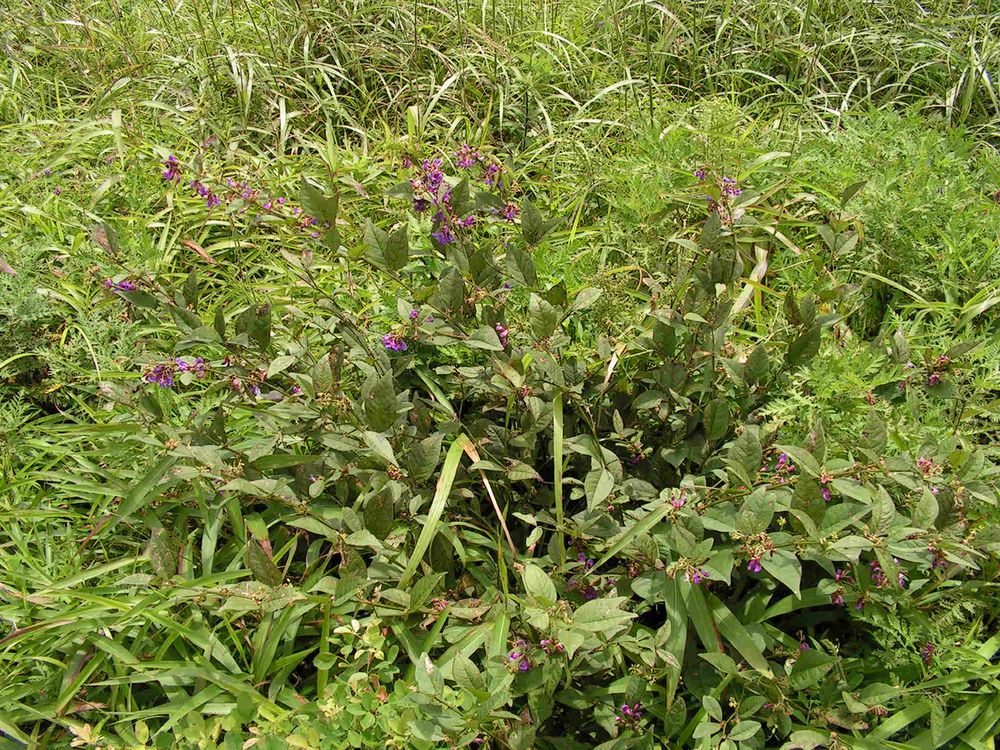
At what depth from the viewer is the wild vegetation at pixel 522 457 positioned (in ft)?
4.90

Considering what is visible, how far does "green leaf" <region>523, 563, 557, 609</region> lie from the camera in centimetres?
135

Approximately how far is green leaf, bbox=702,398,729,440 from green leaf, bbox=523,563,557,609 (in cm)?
52

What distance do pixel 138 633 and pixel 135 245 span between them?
133 cm

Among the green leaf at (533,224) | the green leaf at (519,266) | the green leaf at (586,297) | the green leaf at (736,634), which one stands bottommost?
the green leaf at (736,634)

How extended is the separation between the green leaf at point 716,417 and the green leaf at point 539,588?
0.52 meters

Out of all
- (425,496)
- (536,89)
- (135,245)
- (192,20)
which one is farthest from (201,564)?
(192,20)

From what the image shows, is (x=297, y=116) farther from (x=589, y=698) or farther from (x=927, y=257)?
(x=589, y=698)

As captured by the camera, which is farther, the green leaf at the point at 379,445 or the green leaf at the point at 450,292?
the green leaf at the point at 450,292

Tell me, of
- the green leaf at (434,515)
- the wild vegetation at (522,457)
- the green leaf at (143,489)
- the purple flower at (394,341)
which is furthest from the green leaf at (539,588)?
the green leaf at (143,489)

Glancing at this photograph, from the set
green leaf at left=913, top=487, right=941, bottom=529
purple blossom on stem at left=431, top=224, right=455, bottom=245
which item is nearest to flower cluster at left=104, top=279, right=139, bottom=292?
purple blossom on stem at left=431, top=224, right=455, bottom=245

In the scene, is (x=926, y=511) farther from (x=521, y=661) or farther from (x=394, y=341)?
(x=394, y=341)

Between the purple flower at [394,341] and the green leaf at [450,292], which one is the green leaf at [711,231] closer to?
the green leaf at [450,292]

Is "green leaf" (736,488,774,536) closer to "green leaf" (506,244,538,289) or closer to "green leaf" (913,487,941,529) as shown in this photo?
"green leaf" (913,487,941,529)

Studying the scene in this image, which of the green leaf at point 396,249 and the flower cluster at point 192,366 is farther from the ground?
the green leaf at point 396,249
